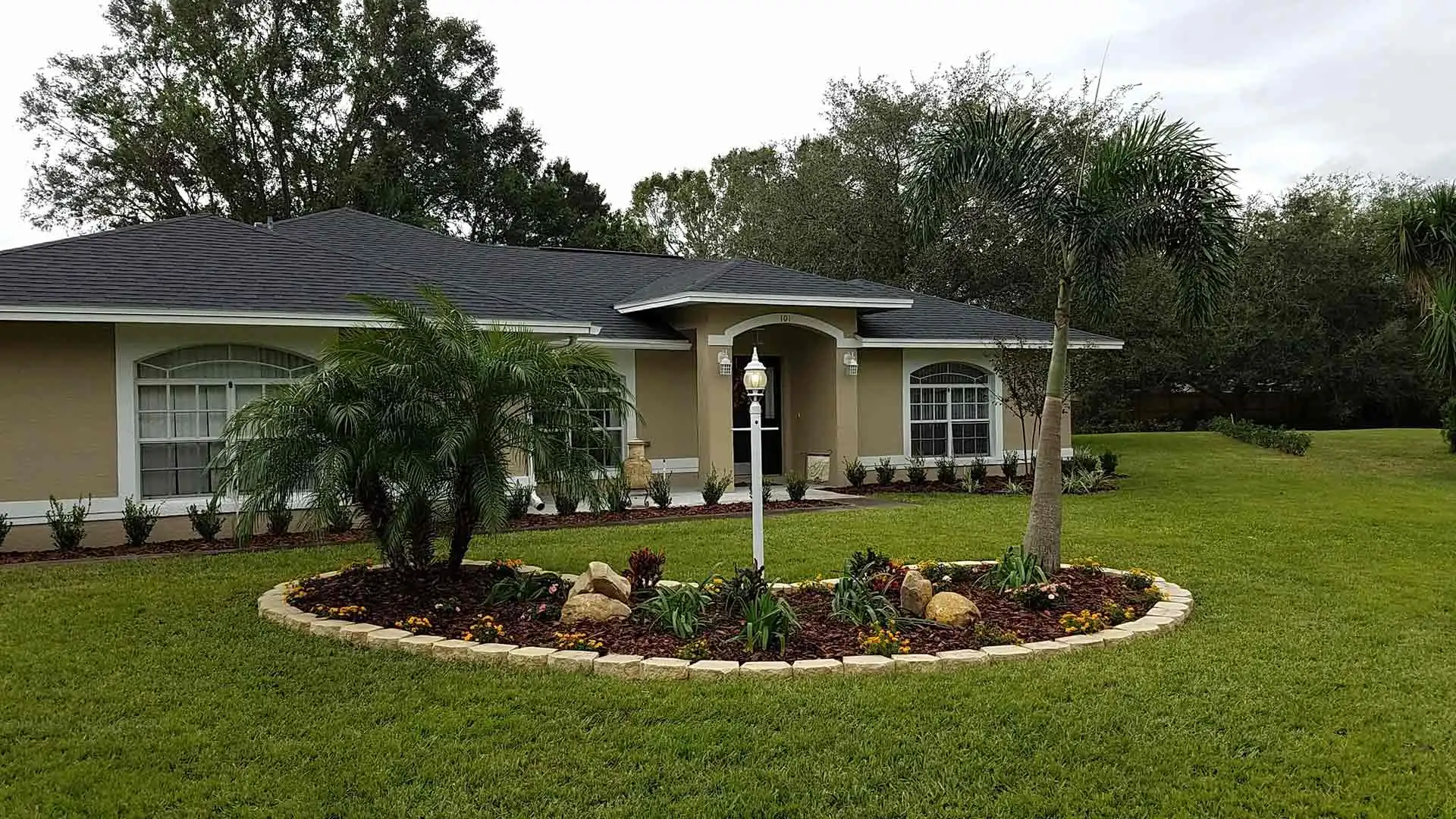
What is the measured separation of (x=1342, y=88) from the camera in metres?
16.7

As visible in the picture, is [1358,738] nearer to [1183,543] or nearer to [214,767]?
[214,767]

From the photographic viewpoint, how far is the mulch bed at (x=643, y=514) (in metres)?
12.3

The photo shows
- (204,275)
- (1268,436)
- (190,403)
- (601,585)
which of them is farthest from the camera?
(1268,436)

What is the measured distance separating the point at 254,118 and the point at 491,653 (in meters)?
29.2

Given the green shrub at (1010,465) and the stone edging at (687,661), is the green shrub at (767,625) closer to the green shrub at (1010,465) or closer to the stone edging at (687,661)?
the stone edging at (687,661)

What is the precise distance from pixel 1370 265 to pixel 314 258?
31665 mm

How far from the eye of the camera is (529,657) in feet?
19.0

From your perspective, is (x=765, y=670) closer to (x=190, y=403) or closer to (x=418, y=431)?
(x=418, y=431)

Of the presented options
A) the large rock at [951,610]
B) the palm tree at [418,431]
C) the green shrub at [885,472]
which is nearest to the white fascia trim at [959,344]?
the green shrub at [885,472]

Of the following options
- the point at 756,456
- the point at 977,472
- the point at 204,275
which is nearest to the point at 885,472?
the point at 977,472

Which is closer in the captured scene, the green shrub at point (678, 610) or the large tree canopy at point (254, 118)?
the green shrub at point (678, 610)

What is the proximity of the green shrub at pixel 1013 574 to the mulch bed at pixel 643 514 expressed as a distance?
563cm

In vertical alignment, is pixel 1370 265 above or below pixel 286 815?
above

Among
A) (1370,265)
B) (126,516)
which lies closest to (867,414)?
(126,516)
